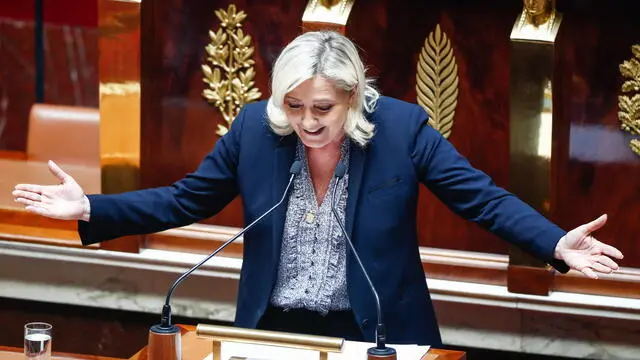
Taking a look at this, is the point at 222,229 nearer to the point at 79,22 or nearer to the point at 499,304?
the point at 499,304

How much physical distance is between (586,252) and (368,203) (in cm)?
43

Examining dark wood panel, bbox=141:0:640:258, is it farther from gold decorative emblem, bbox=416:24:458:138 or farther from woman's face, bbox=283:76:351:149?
woman's face, bbox=283:76:351:149

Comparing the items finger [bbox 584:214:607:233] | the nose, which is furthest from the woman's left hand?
the nose

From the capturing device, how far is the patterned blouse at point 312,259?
259 cm

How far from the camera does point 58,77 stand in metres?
5.19

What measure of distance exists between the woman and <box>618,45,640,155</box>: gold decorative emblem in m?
0.82

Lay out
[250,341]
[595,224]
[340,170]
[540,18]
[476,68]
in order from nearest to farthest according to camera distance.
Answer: [250,341] → [595,224] → [340,170] → [540,18] → [476,68]

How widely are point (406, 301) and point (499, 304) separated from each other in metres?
0.83

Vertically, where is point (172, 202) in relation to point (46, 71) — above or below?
below

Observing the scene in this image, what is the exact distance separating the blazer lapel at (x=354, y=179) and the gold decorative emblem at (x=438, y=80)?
2.76 feet

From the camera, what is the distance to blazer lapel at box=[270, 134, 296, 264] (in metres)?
2.59

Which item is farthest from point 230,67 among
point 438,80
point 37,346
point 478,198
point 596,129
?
point 37,346

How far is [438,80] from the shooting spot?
3.43 m

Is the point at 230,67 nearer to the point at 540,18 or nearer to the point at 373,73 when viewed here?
the point at 373,73
